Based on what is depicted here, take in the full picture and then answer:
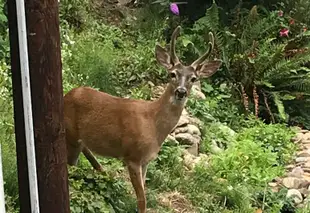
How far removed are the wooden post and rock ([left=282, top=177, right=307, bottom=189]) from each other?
393 cm

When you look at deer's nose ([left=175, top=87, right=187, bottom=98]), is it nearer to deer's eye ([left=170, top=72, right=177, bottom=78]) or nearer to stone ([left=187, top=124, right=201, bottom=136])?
deer's eye ([left=170, top=72, right=177, bottom=78])

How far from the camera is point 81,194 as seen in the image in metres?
6.64

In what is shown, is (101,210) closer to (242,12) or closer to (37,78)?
(37,78)

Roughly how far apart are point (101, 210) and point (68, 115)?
911 millimetres

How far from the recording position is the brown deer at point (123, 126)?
6.99m

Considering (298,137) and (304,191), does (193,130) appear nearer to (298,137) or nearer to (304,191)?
(304,191)

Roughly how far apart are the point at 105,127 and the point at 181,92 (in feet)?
2.32

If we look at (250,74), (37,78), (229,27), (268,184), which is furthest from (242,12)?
(37,78)

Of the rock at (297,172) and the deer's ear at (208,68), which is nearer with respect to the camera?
the deer's ear at (208,68)

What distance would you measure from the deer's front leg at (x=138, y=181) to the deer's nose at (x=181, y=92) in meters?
0.69

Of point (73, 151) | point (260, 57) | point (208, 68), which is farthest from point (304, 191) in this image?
point (260, 57)

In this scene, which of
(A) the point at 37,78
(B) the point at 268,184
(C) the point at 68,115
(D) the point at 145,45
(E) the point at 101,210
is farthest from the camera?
(D) the point at 145,45

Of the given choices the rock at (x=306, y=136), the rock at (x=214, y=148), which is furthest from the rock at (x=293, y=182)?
the rock at (x=306, y=136)

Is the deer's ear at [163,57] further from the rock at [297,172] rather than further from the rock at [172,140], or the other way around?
the rock at [297,172]
